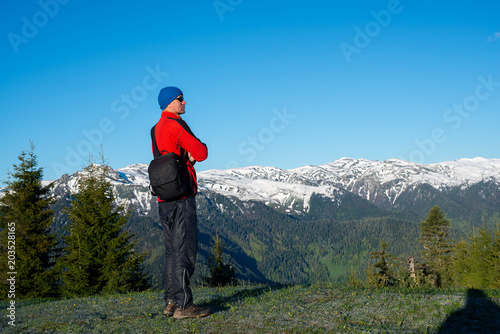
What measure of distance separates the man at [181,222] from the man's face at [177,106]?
0.88 ft

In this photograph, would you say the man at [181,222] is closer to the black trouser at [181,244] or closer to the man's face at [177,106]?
the black trouser at [181,244]

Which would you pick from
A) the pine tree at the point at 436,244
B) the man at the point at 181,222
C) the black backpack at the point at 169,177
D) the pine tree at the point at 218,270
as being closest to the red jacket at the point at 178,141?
the man at the point at 181,222

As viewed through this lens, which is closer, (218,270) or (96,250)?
(96,250)

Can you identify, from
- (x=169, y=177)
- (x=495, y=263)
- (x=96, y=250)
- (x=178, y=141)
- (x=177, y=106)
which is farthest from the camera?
(x=495, y=263)

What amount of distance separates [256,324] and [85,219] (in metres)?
23.1

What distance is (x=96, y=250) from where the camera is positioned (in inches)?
979

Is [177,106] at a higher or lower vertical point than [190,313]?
higher

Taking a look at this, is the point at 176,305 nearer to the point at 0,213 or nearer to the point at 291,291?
the point at 291,291

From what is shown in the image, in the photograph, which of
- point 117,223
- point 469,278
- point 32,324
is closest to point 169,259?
point 32,324

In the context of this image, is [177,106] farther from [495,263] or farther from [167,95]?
[495,263]

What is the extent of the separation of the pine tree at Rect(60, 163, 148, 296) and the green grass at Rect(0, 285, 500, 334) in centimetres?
1681

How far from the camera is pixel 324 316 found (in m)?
6.24

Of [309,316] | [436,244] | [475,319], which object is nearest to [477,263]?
[436,244]

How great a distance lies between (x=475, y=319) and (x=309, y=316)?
2648 millimetres
